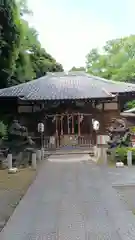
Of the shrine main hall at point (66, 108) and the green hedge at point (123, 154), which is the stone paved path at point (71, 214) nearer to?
the green hedge at point (123, 154)

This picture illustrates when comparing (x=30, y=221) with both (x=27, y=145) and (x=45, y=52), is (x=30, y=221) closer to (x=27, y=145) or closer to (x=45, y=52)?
(x=27, y=145)

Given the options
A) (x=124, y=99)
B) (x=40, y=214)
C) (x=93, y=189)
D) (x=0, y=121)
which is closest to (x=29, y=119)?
(x=0, y=121)

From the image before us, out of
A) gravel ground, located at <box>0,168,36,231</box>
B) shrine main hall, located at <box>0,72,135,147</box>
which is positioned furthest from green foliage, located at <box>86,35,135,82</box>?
gravel ground, located at <box>0,168,36,231</box>

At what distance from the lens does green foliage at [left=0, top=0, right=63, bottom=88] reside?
15852 millimetres

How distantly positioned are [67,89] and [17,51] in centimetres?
372

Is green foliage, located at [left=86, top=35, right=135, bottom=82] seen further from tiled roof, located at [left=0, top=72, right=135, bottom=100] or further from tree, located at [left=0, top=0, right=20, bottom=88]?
tree, located at [left=0, top=0, right=20, bottom=88]

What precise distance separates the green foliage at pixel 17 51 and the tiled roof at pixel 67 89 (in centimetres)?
153

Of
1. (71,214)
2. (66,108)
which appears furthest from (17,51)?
(71,214)

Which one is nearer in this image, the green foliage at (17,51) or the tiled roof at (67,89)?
the green foliage at (17,51)

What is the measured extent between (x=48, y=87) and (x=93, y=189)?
43.8ft

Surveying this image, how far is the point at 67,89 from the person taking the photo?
19.7 metres

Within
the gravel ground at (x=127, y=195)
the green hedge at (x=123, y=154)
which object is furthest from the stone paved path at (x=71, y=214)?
the green hedge at (x=123, y=154)

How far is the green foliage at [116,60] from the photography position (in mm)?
27955

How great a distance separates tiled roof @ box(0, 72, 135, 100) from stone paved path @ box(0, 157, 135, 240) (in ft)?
31.7
